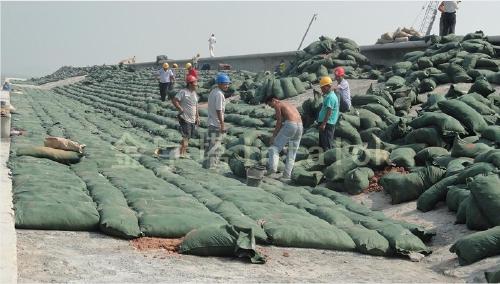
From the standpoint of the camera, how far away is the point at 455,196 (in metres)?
5.23

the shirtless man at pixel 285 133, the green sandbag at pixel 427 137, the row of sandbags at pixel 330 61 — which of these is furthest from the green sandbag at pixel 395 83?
the shirtless man at pixel 285 133

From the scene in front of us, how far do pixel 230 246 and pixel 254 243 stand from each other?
162mm

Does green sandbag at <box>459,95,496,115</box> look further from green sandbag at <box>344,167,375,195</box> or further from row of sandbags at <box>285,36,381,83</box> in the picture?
row of sandbags at <box>285,36,381,83</box>

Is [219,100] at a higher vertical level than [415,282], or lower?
higher

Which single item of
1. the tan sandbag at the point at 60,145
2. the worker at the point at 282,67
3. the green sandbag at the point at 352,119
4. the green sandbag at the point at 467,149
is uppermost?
the worker at the point at 282,67

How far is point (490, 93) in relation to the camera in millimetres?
8508

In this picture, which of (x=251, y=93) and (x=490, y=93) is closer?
(x=490, y=93)

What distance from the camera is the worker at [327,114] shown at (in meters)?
7.05

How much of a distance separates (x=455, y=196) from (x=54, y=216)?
11.0 ft

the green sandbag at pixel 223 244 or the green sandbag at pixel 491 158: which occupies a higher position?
the green sandbag at pixel 491 158

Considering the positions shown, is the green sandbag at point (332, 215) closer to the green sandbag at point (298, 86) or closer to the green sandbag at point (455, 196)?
the green sandbag at point (455, 196)

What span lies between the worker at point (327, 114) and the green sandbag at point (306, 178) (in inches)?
29.0

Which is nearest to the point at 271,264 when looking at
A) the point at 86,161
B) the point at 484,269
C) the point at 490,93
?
the point at 484,269

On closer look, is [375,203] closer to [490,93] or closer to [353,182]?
[353,182]
